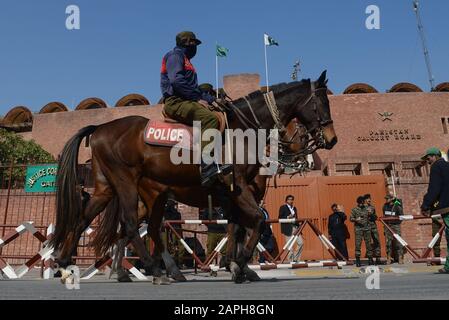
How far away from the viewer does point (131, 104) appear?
55.6 m

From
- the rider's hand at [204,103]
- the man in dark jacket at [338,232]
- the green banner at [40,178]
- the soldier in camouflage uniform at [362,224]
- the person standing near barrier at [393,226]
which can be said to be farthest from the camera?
the green banner at [40,178]

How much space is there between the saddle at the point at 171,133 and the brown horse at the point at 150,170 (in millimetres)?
124

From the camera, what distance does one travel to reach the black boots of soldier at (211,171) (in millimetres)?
5203

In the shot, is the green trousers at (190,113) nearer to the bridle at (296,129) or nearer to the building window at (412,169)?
the bridle at (296,129)

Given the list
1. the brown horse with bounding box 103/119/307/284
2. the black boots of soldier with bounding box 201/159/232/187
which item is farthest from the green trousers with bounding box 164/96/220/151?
the brown horse with bounding box 103/119/307/284

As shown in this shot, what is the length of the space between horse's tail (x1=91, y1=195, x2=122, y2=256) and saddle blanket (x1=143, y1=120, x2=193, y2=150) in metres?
1.41

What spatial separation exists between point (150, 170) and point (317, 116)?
2.56 meters

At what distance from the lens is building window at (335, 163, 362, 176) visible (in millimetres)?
26908

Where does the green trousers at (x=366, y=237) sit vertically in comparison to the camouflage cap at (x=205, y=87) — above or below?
below

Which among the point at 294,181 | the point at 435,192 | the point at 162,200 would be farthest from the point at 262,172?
the point at 294,181

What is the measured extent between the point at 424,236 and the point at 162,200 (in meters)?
13.1

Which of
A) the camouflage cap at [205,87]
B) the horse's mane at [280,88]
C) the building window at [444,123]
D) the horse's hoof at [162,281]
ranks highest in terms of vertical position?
the building window at [444,123]

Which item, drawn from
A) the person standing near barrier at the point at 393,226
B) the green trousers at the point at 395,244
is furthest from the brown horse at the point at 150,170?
the green trousers at the point at 395,244

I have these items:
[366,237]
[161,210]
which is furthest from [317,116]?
[366,237]
